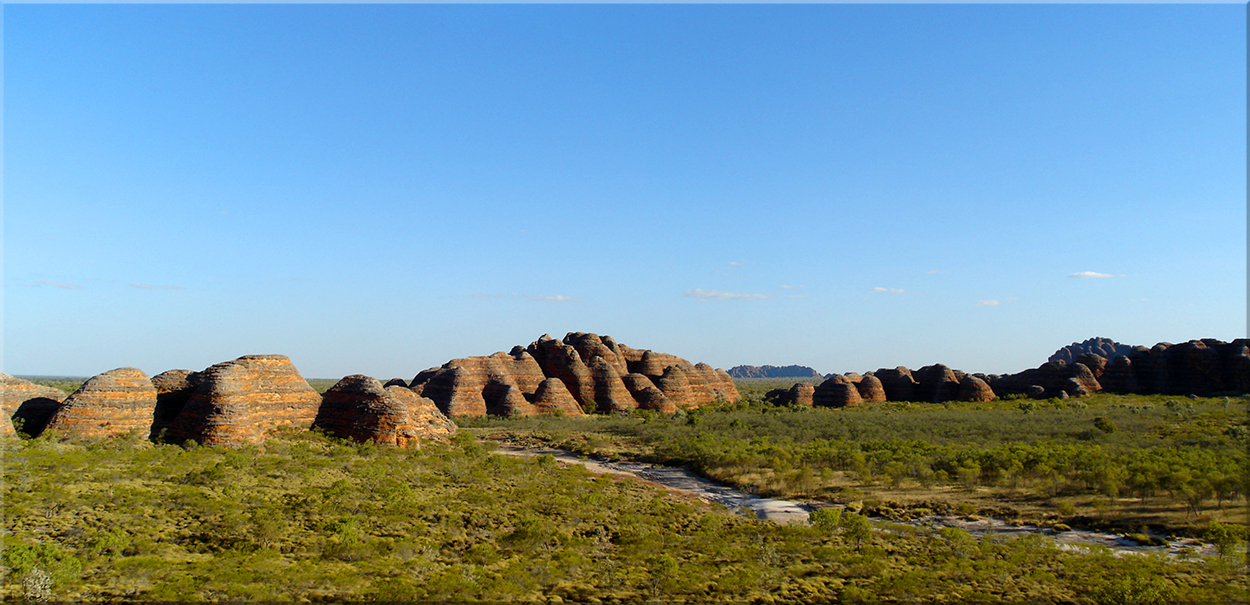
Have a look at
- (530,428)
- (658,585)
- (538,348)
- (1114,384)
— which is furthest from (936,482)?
(1114,384)

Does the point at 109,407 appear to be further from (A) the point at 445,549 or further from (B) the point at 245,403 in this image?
(A) the point at 445,549

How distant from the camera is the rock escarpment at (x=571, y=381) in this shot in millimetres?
52469

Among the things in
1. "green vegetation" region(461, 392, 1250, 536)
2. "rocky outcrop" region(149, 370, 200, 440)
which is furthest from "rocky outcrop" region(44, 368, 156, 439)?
"green vegetation" region(461, 392, 1250, 536)

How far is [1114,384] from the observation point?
230 ft

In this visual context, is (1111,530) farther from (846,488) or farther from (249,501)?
(249,501)

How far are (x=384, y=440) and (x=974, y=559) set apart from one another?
25169 mm

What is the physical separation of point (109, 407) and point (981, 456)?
129ft

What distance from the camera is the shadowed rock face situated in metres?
26.0

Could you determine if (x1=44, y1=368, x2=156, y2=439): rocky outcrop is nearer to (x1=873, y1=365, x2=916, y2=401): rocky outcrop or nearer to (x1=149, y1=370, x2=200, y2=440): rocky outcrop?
(x1=149, y1=370, x2=200, y2=440): rocky outcrop

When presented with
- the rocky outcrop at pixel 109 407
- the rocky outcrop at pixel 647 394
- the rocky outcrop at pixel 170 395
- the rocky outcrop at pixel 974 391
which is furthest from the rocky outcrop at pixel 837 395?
the rocky outcrop at pixel 109 407

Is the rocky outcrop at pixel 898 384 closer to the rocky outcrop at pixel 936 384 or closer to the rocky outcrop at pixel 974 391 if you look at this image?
the rocky outcrop at pixel 936 384

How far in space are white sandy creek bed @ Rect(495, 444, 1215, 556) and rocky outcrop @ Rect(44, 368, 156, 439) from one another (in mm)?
17389

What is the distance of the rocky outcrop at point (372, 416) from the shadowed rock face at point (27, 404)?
428 inches

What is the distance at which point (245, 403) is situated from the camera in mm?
27141
